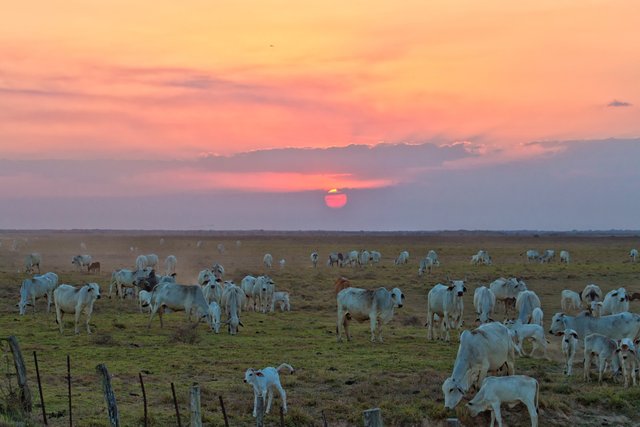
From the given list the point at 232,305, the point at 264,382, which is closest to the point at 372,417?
the point at 264,382

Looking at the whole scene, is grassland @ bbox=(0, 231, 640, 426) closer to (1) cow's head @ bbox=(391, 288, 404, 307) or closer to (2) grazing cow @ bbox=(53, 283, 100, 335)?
(2) grazing cow @ bbox=(53, 283, 100, 335)

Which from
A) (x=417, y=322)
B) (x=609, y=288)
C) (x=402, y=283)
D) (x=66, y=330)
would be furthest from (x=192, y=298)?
(x=609, y=288)

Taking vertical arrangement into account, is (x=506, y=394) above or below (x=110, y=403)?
below

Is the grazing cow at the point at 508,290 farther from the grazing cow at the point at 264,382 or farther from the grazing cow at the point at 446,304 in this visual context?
the grazing cow at the point at 264,382

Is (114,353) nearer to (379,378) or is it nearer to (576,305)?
(379,378)

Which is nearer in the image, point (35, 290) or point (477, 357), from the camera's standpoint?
point (477, 357)

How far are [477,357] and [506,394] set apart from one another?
195 centimetres

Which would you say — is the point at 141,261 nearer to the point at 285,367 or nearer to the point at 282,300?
the point at 282,300

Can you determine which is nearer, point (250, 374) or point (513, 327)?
point (250, 374)

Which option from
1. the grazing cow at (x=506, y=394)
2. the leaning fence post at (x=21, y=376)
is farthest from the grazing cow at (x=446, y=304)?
the leaning fence post at (x=21, y=376)

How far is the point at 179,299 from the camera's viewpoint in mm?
27500

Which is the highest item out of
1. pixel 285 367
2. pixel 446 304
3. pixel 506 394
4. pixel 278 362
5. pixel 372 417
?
pixel 372 417

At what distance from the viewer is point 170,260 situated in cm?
5447

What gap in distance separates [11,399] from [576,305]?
27.0 meters
